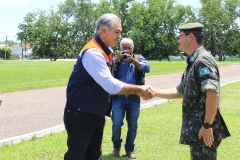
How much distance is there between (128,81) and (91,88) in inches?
84.7

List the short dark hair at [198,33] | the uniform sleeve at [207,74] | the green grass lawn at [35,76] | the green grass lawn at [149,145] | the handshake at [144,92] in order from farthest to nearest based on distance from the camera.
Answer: the green grass lawn at [35,76], the green grass lawn at [149,145], the handshake at [144,92], the short dark hair at [198,33], the uniform sleeve at [207,74]

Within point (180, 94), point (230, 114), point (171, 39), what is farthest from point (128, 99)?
point (171, 39)

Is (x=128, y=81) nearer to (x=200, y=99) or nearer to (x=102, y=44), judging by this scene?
(x=102, y=44)

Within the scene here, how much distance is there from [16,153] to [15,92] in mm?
9892

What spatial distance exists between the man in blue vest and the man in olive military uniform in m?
0.73

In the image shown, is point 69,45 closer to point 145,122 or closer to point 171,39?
point 171,39

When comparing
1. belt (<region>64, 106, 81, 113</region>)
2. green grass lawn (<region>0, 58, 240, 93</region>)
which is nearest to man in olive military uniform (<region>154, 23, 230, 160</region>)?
belt (<region>64, 106, 81, 113</region>)

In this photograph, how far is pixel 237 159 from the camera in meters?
6.27

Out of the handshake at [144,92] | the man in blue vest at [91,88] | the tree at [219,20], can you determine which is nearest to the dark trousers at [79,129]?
the man in blue vest at [91,88]

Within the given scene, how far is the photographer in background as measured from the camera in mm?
6016

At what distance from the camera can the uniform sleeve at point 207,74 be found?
11.4 ft

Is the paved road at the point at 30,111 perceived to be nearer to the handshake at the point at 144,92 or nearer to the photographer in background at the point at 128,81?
the photographer in background at the point at 128,81

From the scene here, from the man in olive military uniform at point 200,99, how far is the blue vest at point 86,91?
885 mm

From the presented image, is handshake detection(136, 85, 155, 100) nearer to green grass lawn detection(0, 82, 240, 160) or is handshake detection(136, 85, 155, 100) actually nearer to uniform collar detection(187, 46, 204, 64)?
uniform collar detection(187, 46, 204, 64)
